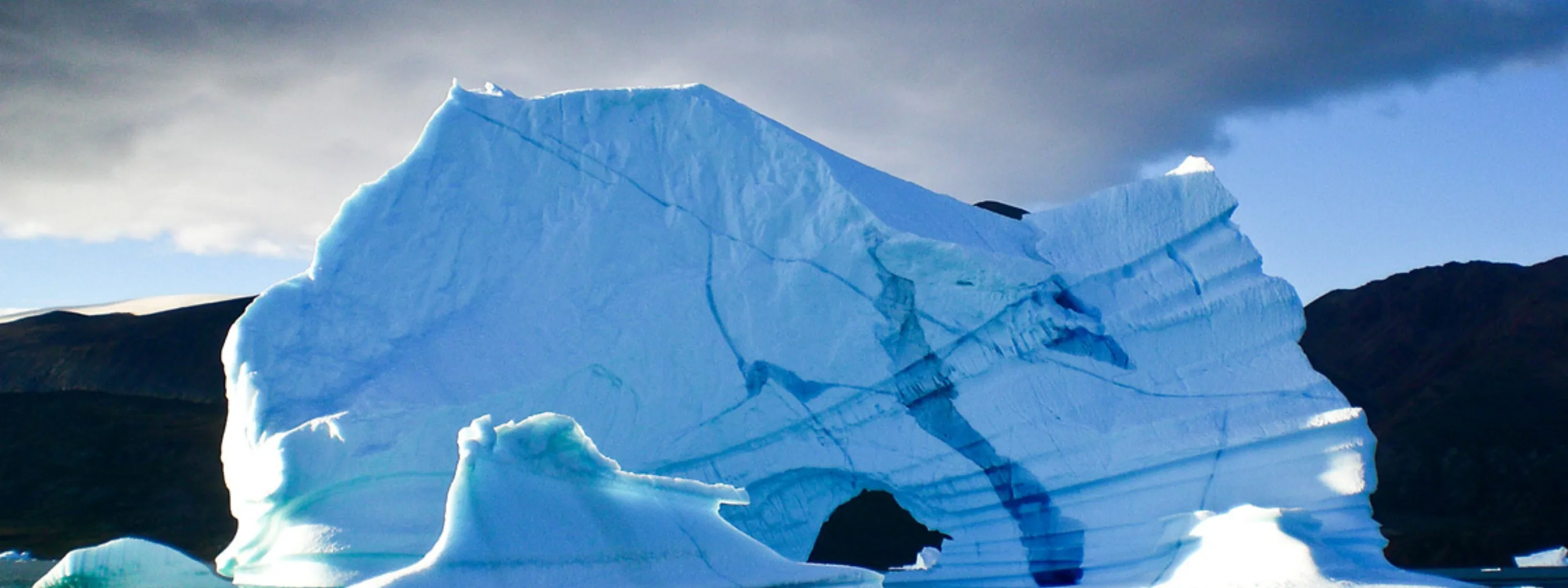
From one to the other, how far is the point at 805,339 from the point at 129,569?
4273 millimetres

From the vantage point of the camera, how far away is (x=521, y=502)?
5125 mm

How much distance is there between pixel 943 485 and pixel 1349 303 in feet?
79.7

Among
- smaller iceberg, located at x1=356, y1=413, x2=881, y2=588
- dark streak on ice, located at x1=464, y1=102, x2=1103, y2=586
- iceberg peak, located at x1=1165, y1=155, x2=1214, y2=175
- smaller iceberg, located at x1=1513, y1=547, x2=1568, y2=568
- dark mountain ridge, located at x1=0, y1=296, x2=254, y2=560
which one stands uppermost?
dark mountain ridge, located at x1=0, y1=296, x2=254, y2=560

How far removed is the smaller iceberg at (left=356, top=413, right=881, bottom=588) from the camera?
4855 mm

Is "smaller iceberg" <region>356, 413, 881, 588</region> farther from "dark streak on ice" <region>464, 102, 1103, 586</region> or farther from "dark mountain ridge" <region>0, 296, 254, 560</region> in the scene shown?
"dark mountain ridge" <region>0, 296, 254, 560</region>

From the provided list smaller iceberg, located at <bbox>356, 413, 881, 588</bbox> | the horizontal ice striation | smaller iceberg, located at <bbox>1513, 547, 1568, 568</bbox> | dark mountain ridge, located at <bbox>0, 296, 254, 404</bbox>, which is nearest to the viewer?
smaller iceberg, located at <bbox>356, 413, 881, 588</bbox>

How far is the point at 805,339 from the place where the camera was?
318 inches

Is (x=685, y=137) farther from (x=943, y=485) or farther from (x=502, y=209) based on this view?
(x=943, y=485)

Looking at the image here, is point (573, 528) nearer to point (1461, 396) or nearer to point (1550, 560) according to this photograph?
point (1550, 560)

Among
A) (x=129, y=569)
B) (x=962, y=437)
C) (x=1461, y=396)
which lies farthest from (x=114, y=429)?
(x=1461, y=396)

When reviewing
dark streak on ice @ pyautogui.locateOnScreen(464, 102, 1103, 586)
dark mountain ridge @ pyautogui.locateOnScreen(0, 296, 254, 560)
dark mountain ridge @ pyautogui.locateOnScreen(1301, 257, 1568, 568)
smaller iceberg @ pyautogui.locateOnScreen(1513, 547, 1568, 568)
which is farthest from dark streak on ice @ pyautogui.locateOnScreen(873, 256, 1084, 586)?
dark mountain ridge @ pyautogui.locateOnScreen(0, 296, 254, 560)

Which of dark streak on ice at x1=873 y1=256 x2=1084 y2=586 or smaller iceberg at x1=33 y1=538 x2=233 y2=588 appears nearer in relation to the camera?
smaller iceberg at x1=33 y1=538 x2=233 y2=588

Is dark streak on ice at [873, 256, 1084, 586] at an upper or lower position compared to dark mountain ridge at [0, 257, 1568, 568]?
lower

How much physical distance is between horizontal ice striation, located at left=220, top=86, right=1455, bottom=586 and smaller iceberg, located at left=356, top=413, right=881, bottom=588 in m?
1.90
